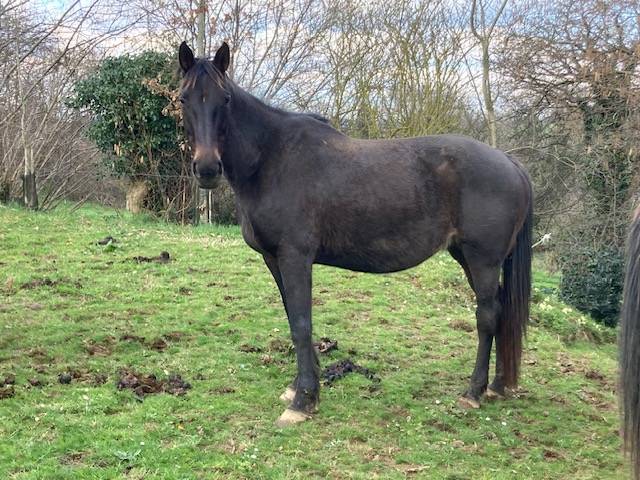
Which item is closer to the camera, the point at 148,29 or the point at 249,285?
the point at 249,285

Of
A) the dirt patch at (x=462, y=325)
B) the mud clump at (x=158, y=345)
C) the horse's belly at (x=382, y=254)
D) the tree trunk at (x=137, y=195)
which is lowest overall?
the mud clump at (x=158, y=345)

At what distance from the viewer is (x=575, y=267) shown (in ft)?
38.5

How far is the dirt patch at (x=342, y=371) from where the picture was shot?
4477 millimetres

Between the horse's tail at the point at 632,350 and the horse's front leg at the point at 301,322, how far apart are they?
1.99m

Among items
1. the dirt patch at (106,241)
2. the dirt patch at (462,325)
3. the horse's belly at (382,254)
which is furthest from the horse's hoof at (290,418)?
the dirt patch at (106,241)

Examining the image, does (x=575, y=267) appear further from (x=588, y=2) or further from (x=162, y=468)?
(x=162, y=468)

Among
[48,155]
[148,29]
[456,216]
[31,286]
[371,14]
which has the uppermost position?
[371,14]

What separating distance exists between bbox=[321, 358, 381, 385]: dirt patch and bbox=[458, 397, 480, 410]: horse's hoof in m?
0.69

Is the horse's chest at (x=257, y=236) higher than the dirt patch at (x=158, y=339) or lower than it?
higher

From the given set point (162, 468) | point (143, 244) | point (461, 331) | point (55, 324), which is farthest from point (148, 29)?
point (162, 468)

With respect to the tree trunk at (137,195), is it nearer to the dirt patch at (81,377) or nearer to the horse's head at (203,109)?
the dirt patch at (81,377)

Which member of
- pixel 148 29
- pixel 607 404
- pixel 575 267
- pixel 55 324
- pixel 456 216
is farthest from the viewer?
pixel 148 29

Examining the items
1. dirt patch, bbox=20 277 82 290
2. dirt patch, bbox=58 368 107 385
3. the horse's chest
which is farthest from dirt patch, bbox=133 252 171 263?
the horse's chest

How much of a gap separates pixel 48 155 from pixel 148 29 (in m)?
4.99
